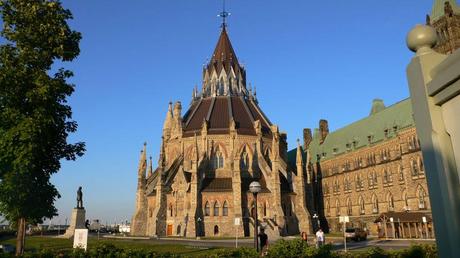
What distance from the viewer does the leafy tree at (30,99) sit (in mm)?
21406

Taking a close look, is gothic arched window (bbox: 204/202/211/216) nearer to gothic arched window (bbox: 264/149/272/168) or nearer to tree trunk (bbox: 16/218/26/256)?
gothic arched window (bbox: 264/149/272/168)

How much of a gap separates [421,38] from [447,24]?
68334 millimetres

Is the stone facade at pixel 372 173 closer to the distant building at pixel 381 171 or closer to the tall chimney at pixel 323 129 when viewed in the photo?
the distant building at pixel 381 171

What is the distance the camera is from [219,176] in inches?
2498

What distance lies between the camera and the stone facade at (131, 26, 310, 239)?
186 feet

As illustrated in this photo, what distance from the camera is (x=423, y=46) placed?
4.50m

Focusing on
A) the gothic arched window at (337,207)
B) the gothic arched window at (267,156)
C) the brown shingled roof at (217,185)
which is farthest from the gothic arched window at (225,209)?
the gothic arched window at (337,207)

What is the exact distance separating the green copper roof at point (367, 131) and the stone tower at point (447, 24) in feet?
33.6

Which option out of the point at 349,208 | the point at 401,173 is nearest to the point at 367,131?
the point at 401,173

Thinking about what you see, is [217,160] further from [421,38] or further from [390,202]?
[421,38]

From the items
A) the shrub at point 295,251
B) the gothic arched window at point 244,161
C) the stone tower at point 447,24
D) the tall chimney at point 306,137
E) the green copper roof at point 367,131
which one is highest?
the stone tower at point 447,24

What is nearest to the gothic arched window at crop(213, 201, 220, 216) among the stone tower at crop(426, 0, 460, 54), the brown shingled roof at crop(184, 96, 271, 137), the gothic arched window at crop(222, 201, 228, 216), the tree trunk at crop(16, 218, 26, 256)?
the gothic arched window at crop(222, 201, 228, 216)

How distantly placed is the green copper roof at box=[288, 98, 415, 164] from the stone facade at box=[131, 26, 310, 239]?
39.3ft

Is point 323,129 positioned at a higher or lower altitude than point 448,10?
lower
